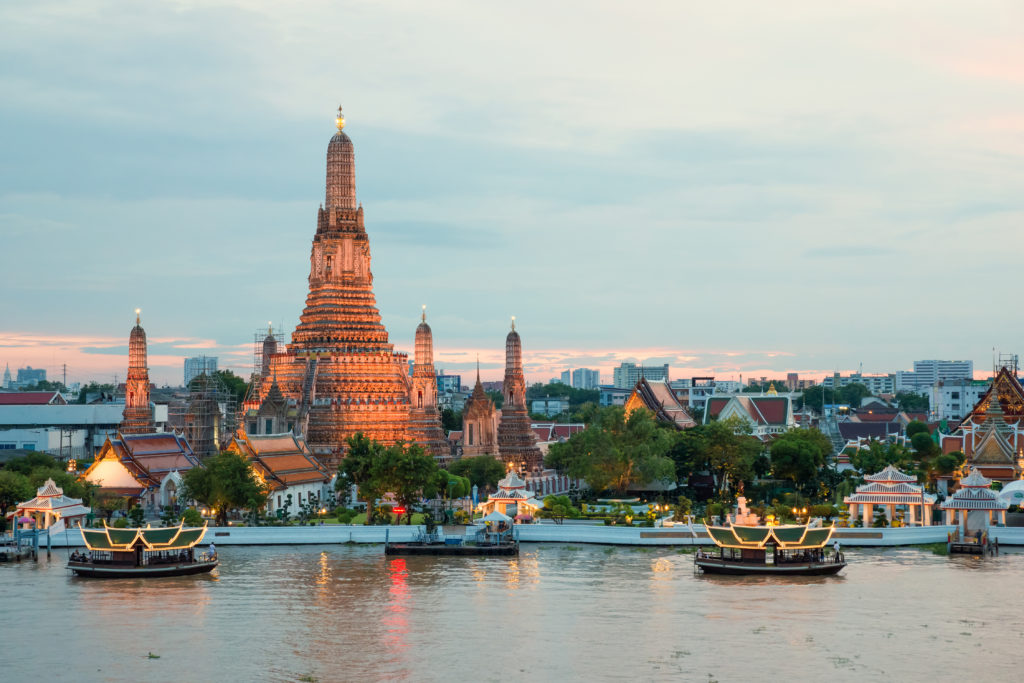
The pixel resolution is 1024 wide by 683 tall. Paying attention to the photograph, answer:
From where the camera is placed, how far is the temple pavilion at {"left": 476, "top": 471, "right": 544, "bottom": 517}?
7225 cm

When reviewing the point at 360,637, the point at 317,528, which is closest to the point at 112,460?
the point at 317,528

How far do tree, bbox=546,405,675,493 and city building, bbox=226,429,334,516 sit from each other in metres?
16.9

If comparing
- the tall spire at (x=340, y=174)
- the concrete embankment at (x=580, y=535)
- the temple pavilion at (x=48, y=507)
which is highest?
the tall spire at (x=340, y=174)

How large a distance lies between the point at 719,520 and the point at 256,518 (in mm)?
25043

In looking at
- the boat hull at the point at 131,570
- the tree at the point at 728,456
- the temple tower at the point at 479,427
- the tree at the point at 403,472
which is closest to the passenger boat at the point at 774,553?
the tree at the point at 403,472

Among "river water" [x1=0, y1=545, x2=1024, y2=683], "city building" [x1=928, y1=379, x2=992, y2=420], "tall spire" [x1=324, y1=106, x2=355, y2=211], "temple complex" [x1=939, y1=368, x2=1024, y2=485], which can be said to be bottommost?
"river water" [x1=0, y1=545, x2=1024, y2=683]

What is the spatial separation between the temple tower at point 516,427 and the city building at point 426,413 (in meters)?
4.64

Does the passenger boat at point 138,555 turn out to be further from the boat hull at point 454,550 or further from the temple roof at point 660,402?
the temple roof at point 660,402

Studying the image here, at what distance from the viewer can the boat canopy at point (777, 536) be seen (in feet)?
191

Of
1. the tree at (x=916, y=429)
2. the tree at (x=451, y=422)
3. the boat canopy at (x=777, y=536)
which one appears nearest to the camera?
the boat canopy at (x=777, y=536)

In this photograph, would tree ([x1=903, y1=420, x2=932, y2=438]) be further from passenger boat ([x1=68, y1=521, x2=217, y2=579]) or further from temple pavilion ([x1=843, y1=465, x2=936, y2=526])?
passenger boat ([x1=68, y1=521, x2=217, y2=579])

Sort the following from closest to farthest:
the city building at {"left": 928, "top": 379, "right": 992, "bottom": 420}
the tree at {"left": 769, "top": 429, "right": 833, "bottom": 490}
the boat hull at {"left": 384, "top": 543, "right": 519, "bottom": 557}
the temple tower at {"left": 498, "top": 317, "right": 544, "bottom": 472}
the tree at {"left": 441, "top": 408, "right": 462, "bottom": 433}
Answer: the boat hull at {"left": 384, "top": 543, "right": 519, "bottom": 557} < the tree at {"left": 769, "top": 429, "right": 833, "bottom": 490} < the temple tower at {"left": 498, "top": 317, "right": 544, "bottom": 472} < the tree at {"left": 441, "top": 408, "right": 462, "bottom": 433} < the city building at {"left": 928, "top": 379, "right": 992, "bottom": 420}

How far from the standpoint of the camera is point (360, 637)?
4400cm

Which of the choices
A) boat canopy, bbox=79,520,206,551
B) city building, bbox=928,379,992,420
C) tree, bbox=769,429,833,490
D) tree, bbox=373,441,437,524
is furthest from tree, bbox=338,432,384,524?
city building, bbox=928,379,992,420
